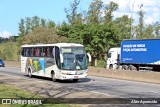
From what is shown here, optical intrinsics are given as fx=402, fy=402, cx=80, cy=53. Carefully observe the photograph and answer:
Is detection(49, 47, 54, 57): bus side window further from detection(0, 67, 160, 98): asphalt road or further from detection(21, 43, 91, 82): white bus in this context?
detection(0, 67, 160, 98): asphalt road

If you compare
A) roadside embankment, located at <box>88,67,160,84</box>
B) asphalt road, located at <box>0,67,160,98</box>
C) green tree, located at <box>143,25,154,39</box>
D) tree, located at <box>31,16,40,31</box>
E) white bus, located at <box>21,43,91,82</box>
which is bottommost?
asphalt road, located at <box>0,67,160,98</box>

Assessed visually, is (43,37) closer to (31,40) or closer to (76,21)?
(31,40)

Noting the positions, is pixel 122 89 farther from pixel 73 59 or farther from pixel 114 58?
pixel 114 58

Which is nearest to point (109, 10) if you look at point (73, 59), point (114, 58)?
point (114, 58)

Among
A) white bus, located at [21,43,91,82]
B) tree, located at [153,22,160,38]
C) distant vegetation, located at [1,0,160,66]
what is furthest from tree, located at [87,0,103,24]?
white bus, located at [21,43,91,82]

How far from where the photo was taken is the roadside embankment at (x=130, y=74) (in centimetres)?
3086

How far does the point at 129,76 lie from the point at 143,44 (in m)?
8.76

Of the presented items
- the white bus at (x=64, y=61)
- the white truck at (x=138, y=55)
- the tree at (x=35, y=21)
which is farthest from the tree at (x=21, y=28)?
the white bus at (x=64, y=61)

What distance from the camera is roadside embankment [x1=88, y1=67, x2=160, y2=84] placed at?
30.9m

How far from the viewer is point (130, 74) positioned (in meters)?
34.0

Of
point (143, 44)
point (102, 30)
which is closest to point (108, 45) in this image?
point (102, 30)

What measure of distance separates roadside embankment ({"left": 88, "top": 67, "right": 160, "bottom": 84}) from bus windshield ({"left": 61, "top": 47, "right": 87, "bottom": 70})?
556 cm

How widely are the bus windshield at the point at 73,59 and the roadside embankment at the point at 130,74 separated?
5556mm

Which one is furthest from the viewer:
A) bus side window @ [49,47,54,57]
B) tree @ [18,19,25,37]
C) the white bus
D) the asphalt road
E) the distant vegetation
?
tree @ [18,19,25,37]
